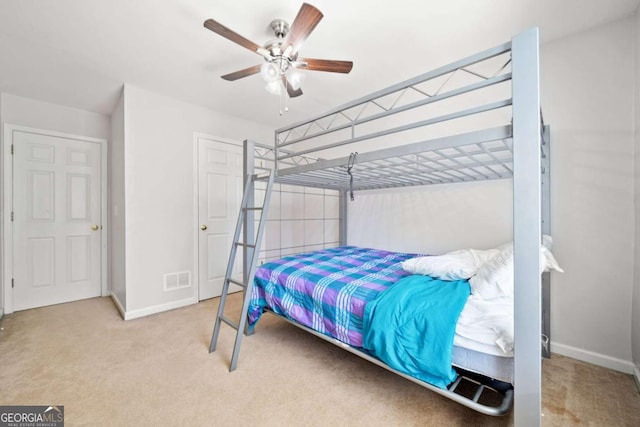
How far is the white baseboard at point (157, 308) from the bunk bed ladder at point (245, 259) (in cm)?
105

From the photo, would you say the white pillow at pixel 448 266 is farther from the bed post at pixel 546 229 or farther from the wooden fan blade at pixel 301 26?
the wooden fan blade at pixel 301 26

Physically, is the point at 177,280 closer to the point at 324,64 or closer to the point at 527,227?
the point at 324,64

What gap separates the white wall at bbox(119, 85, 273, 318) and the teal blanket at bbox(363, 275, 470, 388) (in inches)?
102

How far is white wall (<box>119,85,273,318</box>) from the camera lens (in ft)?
9.29

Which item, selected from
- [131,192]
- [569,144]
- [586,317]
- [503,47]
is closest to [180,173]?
[131,192]

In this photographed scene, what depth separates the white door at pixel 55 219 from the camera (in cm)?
302

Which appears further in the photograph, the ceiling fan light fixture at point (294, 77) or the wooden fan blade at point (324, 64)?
the ceiling fan light fixture at point (294, 77)

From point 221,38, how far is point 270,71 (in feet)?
2.04

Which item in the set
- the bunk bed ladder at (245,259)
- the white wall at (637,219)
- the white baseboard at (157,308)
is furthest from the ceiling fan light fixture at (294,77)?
the white baseboard at (157,308)

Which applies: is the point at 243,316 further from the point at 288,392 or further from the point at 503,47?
the point at 503,47

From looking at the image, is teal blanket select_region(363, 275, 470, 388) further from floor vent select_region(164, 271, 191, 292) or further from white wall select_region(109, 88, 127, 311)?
white wall select_region(109, 88, 127, 311)

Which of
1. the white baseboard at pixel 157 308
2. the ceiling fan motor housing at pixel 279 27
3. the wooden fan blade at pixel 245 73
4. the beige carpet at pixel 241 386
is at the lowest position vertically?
the beige carpet at pixel 241 386

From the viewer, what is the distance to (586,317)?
197 cm

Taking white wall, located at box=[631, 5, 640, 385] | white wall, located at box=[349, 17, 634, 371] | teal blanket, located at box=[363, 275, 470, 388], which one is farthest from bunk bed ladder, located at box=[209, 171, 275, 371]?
white wall, located at box=[631, 5, 640, 385]
